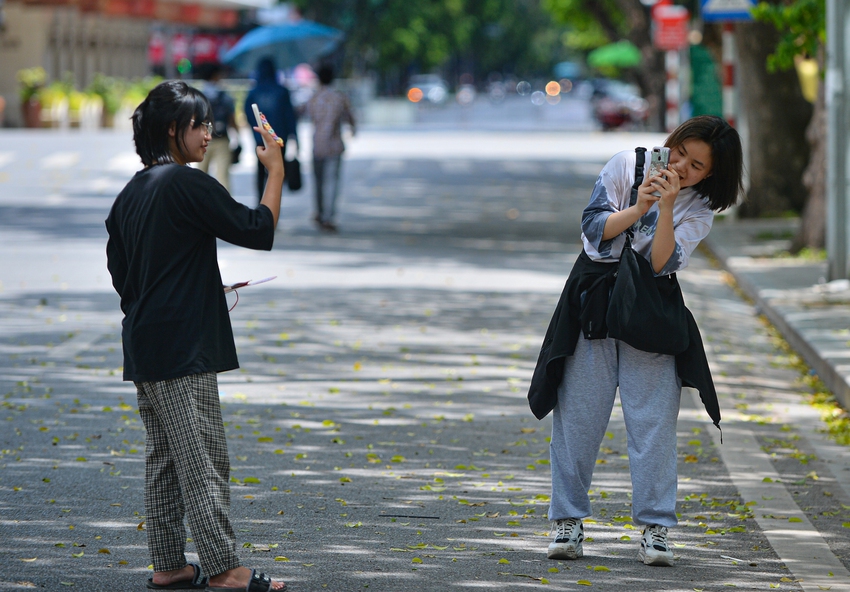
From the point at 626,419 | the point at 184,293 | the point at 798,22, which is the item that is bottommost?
the point at 626,419

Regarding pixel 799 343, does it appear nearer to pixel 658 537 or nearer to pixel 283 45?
pixel 658 537

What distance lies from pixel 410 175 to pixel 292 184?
470 inches

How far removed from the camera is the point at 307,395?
26.5ft

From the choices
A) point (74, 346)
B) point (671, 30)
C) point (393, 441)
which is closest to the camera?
point (393, 441)

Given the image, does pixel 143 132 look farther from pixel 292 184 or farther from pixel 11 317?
pixel 292 184

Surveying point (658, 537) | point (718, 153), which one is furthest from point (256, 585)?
point (718, 153)

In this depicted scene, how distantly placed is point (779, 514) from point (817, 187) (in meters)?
8.86

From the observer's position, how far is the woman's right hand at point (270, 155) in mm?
4246

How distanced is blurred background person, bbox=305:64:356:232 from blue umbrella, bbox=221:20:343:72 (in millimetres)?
1764

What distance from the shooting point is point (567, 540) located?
4.89m

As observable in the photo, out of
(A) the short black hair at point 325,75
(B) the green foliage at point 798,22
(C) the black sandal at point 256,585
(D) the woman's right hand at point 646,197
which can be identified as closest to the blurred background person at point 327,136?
(A) the short black hair at point 325,75

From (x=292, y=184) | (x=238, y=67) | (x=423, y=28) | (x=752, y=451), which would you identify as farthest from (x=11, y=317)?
(x=423, y=28)

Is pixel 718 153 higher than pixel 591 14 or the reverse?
the reverse

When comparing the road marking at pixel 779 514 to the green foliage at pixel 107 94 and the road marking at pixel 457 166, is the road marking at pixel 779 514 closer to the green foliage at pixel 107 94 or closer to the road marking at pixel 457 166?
the road marking at pixel 457 166
